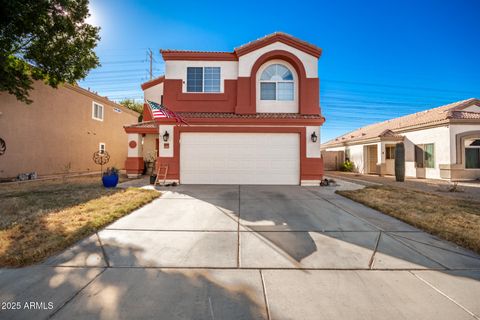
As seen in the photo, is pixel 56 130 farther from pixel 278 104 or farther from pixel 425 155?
pixel 425 155

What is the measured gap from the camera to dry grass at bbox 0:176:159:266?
3254 millimetres

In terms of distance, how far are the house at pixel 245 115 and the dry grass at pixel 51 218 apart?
3.56 metres

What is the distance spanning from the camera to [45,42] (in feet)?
29.4

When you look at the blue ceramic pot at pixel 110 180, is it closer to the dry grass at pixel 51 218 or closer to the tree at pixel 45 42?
the dry grass at pixel 51 218

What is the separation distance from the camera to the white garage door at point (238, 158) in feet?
33.4

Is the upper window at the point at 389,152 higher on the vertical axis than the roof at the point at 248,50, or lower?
lower

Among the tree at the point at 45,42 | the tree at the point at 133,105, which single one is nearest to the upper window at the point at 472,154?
the tree at the point at 45,42

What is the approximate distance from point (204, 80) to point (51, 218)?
9.17 metres

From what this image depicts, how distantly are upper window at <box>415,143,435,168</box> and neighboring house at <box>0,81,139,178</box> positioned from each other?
2310 centimetres

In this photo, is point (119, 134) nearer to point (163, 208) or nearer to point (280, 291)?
point (163, 208)

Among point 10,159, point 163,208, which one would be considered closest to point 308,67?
point 163,208

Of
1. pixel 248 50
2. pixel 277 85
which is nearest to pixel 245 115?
pixel 277 85

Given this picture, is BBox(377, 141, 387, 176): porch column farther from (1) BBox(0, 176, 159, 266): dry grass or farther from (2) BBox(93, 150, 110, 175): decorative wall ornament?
(2) BBox(93, 150, 110, 175): decorative wall ornament

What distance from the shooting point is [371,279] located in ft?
8.80
